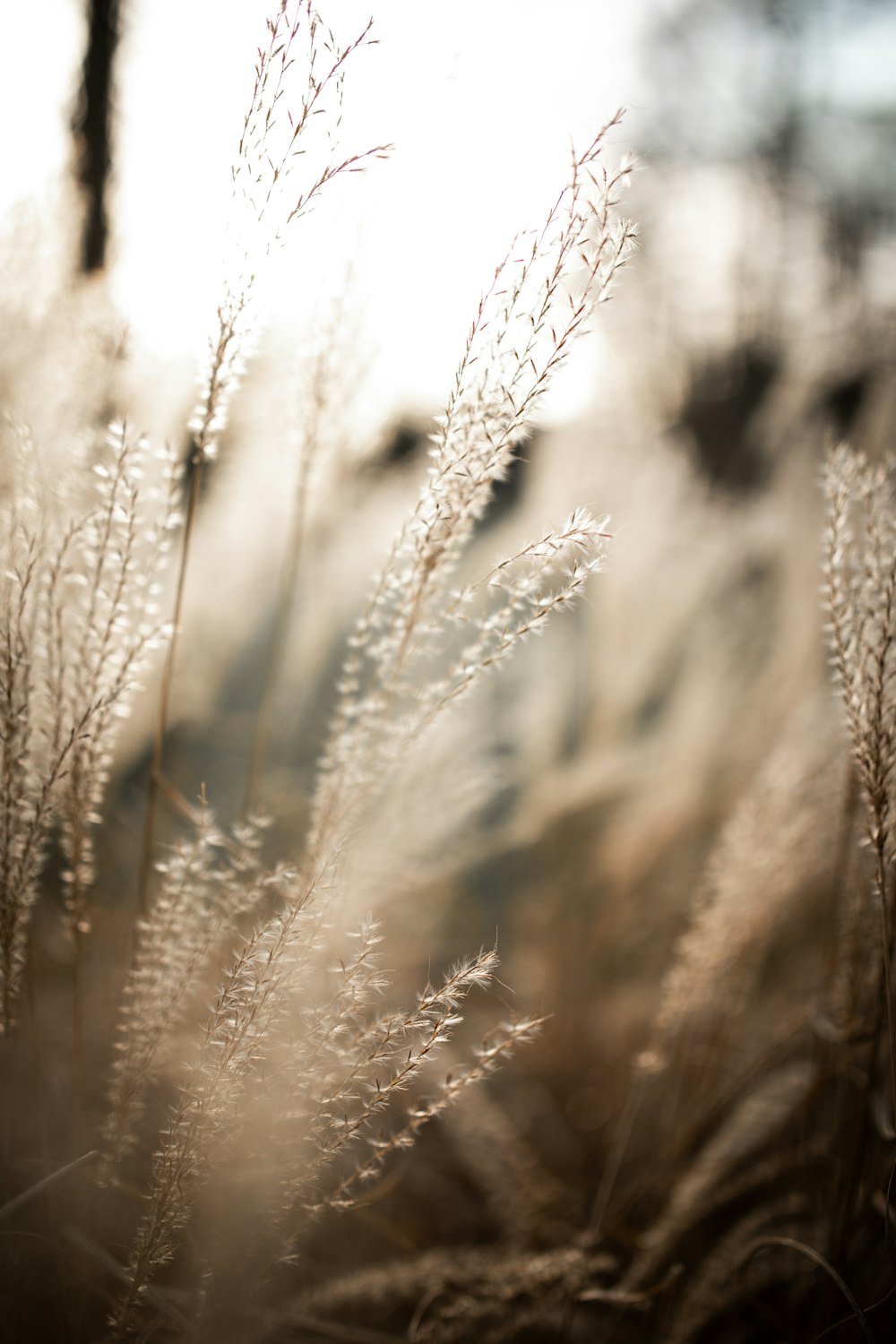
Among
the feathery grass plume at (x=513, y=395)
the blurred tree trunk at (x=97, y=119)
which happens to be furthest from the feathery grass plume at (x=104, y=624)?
the blurred tree trunk at (x=97, y=119)

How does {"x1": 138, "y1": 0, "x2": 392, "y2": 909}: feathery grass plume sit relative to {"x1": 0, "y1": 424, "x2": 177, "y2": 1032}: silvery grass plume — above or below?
above

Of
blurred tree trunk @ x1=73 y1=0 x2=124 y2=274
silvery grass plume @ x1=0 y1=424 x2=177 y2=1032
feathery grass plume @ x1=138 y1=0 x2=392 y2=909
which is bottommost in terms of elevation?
silvery grass plume @ x1=0 y1=424 x2=177 y2=1032

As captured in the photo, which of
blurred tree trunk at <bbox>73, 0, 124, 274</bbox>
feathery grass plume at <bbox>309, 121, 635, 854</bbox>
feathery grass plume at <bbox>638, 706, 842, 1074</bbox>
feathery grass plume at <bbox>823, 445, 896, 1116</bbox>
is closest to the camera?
feathery grass plume at <bbox>309, 121, 635, 854</bbox>

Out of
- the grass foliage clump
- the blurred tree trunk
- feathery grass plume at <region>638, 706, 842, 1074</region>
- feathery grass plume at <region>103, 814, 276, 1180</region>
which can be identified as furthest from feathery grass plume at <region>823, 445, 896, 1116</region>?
the blurred tree trunk

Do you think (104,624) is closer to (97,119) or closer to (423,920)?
(423,920)

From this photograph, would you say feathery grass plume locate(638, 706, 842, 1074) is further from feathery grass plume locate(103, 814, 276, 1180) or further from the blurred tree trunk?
the blurred tree trunk

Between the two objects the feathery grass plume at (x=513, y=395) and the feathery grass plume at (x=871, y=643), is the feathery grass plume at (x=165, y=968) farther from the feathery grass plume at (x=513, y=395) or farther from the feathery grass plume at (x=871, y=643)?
the feathery grass plume at (x=871, y=643)

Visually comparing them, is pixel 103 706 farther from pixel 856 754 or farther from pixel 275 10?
pixel 856 754
